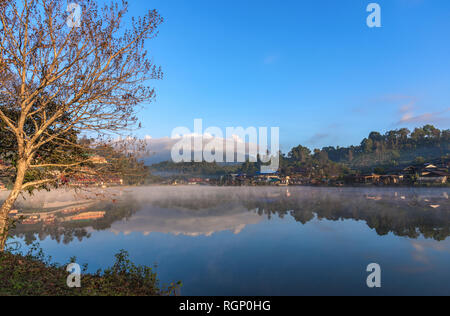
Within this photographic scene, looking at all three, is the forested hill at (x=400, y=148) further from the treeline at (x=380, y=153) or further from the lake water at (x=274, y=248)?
the lake water at (x=274, y=248)

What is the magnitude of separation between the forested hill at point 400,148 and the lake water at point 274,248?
88637 millimetres

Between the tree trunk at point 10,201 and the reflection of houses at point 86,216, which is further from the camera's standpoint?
the reflection of houses at point 86,216

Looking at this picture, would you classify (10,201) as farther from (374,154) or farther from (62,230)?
(374,154)

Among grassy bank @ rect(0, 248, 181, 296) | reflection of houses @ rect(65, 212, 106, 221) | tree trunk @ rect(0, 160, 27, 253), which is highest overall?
tree trunk @ rect(0, 160, 27, 253)

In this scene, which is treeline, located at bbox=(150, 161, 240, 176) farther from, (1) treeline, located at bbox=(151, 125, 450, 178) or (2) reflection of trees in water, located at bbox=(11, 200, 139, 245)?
(2) reflection of trees in water, located at bbox=(11, 200, 139, 245)

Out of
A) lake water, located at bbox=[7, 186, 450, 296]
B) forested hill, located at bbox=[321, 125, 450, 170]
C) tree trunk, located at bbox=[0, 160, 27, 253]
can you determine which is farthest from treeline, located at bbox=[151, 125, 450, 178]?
tree trunk, located at bbox=[0, 160, 27, 253]

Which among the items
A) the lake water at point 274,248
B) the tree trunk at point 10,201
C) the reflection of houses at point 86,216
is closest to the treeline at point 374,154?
the lake water at point 274,248

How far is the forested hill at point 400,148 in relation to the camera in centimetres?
10506

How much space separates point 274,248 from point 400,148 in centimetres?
13175

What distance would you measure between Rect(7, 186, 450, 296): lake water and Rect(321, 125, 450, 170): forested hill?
8864cm

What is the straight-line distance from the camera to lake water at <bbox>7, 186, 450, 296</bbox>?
1167cm

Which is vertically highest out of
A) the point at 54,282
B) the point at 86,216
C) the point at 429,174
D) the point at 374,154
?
the point at 374,154

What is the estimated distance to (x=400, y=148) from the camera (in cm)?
11894

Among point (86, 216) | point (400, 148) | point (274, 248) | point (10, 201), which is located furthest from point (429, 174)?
point (10, 201)
